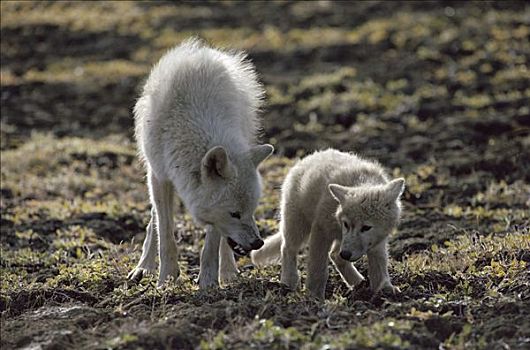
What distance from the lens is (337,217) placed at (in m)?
7.09

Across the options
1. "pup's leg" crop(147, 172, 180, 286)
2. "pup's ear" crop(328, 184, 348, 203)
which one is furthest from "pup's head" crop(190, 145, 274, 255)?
"pup's leg" crop(147, 172, 180, 286)

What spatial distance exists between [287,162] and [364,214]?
→ 699 cm

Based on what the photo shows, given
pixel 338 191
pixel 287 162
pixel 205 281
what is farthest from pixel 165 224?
pixel 287 162

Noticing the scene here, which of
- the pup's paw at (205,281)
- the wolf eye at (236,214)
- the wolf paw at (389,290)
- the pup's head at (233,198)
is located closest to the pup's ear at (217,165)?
the pup's head at (233,198)

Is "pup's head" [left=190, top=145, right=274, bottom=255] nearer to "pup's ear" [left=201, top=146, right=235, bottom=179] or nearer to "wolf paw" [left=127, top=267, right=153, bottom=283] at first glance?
"pup's ear" [left=201, top=146, right=235, bottom=179]

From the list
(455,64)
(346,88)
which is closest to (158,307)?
(346,88)

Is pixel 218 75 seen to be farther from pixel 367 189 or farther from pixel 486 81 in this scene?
pixel 486 81

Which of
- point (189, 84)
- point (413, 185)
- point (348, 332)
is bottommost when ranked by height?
point (413, 185)

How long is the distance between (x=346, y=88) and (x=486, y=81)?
301 centimetres

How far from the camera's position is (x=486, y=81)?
18.0m

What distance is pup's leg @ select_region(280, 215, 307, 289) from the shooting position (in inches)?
304

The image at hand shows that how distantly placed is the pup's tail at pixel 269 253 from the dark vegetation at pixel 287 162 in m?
0.21

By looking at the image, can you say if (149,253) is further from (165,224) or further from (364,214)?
(364,214)

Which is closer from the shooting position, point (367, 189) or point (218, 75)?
point (367, 189)
